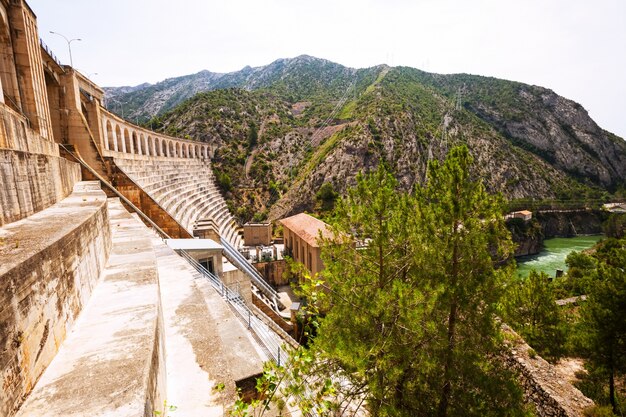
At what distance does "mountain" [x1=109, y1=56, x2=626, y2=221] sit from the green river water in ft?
Answer: 36.4

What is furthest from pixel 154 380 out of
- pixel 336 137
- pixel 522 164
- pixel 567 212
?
pixel 522 164

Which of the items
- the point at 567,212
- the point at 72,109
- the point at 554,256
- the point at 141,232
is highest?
the point at 72,109

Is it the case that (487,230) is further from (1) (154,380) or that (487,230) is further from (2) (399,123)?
(2) (399,123)

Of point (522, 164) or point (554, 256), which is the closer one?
point (554, 256)

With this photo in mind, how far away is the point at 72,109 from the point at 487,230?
2112 centimetres

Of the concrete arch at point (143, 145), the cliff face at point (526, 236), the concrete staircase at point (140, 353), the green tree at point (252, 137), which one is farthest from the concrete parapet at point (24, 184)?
the cliff face at point (526, 236)

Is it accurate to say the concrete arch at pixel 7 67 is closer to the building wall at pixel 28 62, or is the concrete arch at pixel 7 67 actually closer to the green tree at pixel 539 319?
the building wall at pixel 28 62

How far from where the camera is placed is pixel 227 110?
6394 cm

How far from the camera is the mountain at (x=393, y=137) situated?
4866 centimetres

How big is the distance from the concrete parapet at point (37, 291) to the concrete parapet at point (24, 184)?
0.34 metres

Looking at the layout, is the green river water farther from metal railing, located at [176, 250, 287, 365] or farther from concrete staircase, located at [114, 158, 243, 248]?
metal railing, located at [176, 250, 287, 365]

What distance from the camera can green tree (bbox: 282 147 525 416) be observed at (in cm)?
561

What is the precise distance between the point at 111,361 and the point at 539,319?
650 inches

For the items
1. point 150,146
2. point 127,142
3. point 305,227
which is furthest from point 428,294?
point 150,146
